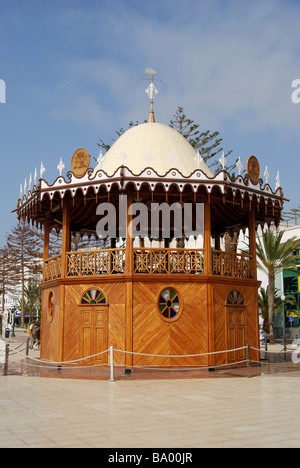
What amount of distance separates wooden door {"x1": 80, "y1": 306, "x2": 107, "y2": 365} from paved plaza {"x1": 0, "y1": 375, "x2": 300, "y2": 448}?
82.7 inches

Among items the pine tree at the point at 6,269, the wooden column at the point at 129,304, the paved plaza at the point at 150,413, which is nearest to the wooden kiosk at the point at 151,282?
the wooden column at the point at 129,304

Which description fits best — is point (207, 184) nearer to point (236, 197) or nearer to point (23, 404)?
point (236, 197)

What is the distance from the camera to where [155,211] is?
2141 cm

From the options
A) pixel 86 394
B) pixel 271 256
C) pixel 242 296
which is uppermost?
pixel 271 256

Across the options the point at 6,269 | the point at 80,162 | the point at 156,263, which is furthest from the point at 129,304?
the point at 6,269

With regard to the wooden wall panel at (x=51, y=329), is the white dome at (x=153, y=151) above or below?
above

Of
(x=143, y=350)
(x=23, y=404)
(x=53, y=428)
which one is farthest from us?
(x=143, y=350)

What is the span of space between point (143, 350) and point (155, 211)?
24.2ft

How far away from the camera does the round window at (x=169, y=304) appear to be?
1629cm

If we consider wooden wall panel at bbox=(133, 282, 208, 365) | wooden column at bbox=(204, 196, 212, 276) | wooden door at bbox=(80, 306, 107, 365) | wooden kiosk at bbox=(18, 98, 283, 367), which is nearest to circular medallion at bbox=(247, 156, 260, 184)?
wooden kiosk at bbox=(18, 98, 283, 367)

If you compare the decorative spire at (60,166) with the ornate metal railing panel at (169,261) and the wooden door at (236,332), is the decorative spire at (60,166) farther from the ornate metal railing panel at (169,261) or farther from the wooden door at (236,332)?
the wooden door at (236,332)

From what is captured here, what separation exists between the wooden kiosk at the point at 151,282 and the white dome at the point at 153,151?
7 centimetres
